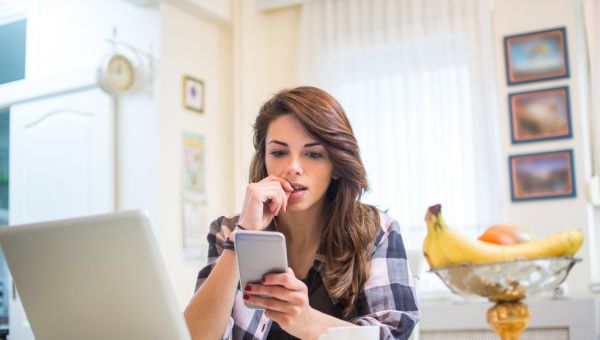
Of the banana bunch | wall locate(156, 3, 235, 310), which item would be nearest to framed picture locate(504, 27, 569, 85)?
wall locate(156, 3, 235, 310)

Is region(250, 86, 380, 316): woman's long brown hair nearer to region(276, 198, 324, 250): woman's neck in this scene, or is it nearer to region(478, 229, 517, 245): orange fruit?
region(276, 198, 324, 250): woman's neck

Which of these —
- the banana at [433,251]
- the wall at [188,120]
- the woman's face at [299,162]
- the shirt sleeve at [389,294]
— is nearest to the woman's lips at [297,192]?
the woman's face at [299,162]

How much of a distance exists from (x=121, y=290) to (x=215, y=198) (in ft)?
10.6

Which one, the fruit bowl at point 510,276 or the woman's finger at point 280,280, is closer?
the fruit bowl at point 510,276

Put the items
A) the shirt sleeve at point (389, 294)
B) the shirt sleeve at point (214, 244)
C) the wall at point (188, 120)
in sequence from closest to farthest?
the shirt sleeve at point (389, 294) → the shirt sleeve at point (214, 244) → the wall at point (188, 120)

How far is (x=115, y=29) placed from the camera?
4066 millimetres

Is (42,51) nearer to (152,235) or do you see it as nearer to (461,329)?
(461,329)

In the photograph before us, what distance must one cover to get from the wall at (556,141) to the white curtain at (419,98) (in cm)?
8

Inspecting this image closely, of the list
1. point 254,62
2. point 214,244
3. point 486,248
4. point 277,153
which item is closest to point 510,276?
point 486,248

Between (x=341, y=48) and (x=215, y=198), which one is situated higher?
(x=341, y=48)

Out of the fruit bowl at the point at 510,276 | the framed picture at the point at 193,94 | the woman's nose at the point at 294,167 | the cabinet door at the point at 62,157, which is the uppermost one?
the framed picture at the point at 193,94

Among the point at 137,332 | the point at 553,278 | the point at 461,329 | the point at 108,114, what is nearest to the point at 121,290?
the point at 137,332

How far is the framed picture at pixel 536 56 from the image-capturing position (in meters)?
3.93

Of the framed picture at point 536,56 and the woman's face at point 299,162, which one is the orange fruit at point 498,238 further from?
the framed picture at point 536,56
